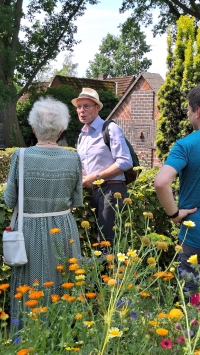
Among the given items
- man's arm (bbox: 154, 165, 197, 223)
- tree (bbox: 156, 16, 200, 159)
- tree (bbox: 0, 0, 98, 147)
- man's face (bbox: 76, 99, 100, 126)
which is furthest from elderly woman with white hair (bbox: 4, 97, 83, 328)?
tree (bbox: 0, 0, 98, 147)

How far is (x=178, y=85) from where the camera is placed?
6.98 meters

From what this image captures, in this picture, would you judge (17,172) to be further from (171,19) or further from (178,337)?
(171,19)

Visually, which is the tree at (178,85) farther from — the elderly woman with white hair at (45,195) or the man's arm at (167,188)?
the man's arm at (167,188)

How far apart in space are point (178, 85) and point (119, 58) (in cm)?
8693

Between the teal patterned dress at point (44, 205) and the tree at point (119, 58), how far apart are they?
277 feet

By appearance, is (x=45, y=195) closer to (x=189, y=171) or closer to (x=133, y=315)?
(x=189, y=171)

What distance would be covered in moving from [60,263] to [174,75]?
417 centimetres

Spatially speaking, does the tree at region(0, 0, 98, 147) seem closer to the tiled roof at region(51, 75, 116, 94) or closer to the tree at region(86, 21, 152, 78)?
the tiled roof at region(51, 75, 116, 94)

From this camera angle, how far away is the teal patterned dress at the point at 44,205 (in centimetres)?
332

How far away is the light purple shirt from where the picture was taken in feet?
13.6

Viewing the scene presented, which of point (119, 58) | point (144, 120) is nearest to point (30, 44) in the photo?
point (144, 120)

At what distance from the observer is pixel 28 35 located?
85.4 feet

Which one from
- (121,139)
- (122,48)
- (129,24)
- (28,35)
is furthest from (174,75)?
(122,48)

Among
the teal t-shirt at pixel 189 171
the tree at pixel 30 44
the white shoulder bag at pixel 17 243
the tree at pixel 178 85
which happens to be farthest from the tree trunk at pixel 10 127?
the teal t-shirt at pixel 189 171
